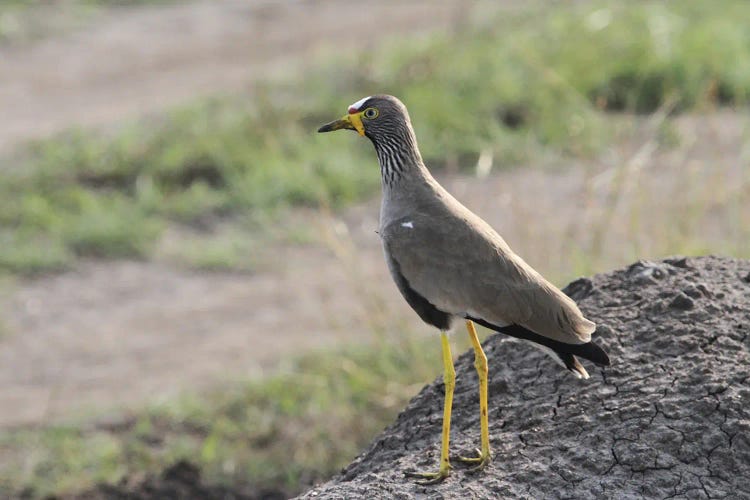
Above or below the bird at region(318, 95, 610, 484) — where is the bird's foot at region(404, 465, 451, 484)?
→ below

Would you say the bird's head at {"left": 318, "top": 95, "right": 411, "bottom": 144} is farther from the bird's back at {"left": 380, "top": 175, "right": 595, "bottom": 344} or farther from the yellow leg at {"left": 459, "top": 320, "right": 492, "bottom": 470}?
the yellow leg at {"left": 459, "top": 320, "right": 492, "bottom": 470}

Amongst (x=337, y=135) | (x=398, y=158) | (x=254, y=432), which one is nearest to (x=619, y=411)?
(x=398, y=158)

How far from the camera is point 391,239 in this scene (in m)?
3.87

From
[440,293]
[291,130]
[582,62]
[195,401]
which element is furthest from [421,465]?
[582,62]

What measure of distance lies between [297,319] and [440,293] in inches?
162

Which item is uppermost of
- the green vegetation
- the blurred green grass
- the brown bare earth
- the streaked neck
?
the streaked neck

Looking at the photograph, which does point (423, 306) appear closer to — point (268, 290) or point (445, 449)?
point (445, 449)

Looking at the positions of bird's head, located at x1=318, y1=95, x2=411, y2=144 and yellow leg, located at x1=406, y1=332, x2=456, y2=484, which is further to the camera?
bird's head, located at x1=318, y1=95, x2=411, y2=144

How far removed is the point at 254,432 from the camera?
6.36 metres

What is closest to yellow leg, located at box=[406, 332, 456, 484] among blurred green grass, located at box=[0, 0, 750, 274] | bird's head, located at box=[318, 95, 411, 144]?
bird's head, located at box=[318, 95, 411, 144]

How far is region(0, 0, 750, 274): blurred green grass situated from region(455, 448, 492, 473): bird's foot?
479cm

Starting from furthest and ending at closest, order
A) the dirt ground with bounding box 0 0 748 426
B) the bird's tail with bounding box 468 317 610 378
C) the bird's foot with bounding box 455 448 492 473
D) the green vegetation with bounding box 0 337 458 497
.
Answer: the dirt ground with bounding box 0 0 748 426 < the green vegetation with bounding box 0 337 458 497 < the bird's foot with bounding box 455 448 492 473 < the bird's tail with bounding box 468 317 610 378

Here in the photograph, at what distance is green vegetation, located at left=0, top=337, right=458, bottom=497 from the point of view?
19.8 feet

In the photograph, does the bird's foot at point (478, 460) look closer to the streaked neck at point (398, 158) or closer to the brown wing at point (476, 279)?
the brown wing at point (476, 279)
